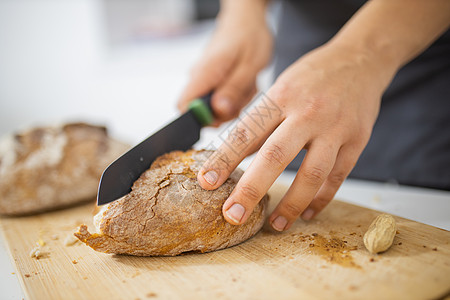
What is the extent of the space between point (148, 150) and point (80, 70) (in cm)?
→ 462

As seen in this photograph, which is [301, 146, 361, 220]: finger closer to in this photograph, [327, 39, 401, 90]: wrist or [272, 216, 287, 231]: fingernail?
[272, 216, 287, 231]: fingernail

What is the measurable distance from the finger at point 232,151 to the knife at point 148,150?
8.4 inches

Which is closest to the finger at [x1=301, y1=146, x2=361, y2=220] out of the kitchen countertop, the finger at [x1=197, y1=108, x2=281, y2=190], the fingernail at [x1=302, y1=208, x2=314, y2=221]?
the fingernail at [x1=302, y1=208, x2=314, y2=221]

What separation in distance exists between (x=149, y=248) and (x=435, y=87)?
139 cm

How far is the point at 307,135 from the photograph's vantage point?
986mm

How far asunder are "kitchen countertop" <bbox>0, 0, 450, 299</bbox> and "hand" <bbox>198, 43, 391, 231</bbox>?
2.58m

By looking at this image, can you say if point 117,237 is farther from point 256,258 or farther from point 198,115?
point 198,115

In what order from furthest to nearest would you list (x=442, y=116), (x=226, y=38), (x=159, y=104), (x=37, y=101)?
(x=37, y=101) → (x=159, y=104) → (x=226, y=38) → (x=442, y=116)

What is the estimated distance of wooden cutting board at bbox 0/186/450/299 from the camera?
0.79m

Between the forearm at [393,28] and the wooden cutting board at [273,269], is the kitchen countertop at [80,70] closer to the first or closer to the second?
the forearm at [393,28]

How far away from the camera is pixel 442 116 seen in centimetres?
160

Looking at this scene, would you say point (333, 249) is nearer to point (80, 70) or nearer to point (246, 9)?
point (246, 9)

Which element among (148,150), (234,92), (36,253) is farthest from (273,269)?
(234,92)

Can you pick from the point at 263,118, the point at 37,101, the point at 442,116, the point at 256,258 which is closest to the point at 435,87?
the point at 442,116
